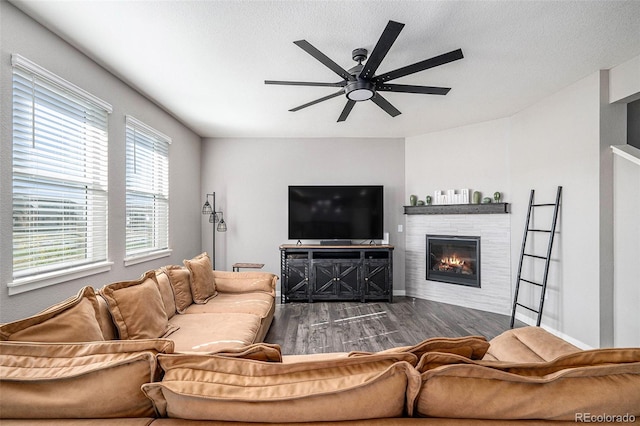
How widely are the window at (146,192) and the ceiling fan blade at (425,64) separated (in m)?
2.71

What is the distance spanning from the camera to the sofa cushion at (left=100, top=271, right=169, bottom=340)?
6.05 ft

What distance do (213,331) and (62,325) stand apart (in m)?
1.05

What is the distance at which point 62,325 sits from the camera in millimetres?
1317

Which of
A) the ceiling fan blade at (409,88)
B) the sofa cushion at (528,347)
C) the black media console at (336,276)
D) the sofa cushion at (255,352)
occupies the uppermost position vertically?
the ceiling fan blade at (409,88)

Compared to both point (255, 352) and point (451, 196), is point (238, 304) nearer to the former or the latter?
point (255, 352)

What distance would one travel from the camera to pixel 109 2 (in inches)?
72.9

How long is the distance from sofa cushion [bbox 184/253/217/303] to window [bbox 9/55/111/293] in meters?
0.77

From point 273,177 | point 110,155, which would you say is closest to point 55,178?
point 110,155

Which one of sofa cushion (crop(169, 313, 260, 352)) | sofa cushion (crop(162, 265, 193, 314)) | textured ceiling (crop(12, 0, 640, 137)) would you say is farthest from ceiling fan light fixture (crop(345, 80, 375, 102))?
sofa cushion (crop(162, 265, 193, 314))

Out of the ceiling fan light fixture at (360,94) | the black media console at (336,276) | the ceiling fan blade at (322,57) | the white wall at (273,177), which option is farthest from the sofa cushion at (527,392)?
the white wall at (273,177)

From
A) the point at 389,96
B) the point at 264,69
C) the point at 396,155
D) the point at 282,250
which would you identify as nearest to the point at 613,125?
the point at 389,96

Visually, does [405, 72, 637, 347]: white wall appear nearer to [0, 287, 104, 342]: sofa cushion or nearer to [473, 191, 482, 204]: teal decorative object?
[473, 191, 482, 204]: teal decorative object

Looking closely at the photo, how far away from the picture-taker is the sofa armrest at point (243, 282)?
3348 mm

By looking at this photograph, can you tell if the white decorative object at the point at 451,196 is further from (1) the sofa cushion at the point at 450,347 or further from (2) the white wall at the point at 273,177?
(1) the sofa cushion at the point at 450,347
